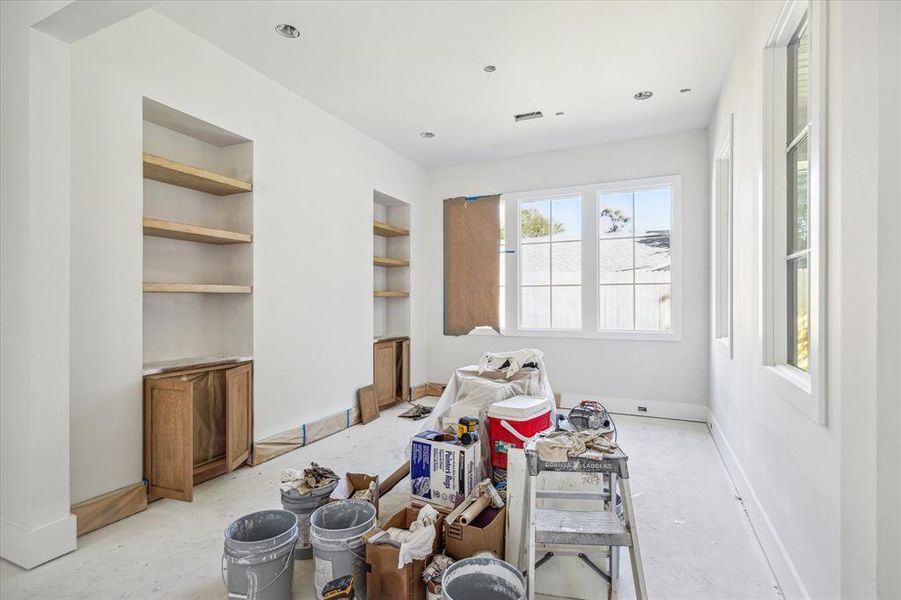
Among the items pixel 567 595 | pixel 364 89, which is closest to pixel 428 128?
pixel 364 89

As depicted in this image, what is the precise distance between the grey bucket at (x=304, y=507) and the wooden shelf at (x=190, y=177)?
2.20 m

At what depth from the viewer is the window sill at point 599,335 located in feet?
15.9

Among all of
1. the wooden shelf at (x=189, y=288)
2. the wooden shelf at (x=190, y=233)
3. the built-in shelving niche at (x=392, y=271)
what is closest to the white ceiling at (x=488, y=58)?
the built-in shelving niche at (x=392, y=271)

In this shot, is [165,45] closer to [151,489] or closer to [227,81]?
[227,81]

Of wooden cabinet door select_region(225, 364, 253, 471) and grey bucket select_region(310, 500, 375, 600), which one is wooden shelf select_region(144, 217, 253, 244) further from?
grey bucket select_region(310, 500, 375, 600)

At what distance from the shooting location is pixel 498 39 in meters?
3.13

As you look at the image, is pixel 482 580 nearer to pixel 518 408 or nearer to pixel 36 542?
pixel 518 408

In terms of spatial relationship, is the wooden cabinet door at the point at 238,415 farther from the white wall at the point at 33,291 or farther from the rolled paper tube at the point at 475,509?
Answer: the rolled paper tube at the point at 475,509

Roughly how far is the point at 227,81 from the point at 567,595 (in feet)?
12.8

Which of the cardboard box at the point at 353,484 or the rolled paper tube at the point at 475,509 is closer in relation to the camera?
the rolled paper tube at the point at 475,509

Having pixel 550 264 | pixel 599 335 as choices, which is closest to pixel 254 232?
pixel 550 264

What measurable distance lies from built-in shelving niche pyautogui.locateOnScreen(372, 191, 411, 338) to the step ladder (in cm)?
395

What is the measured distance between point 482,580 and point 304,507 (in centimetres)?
104

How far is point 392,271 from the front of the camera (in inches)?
228
